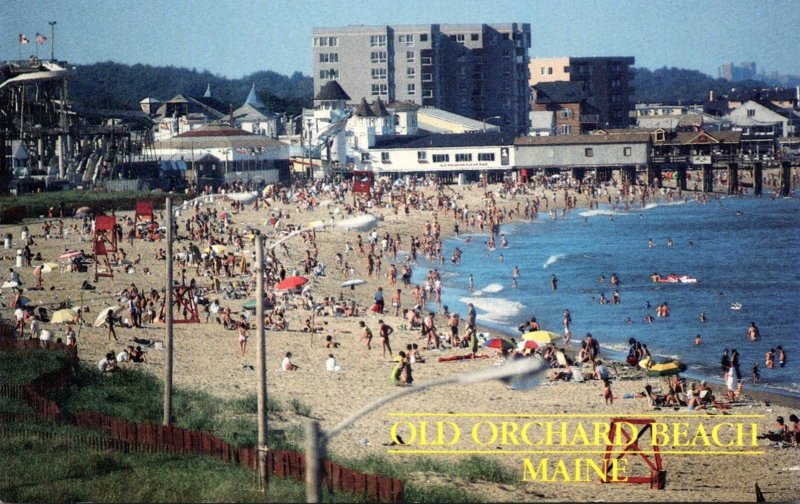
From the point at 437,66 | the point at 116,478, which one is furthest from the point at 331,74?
the point at 116,478

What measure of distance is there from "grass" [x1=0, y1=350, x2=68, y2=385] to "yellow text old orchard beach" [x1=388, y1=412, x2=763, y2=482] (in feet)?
22.1

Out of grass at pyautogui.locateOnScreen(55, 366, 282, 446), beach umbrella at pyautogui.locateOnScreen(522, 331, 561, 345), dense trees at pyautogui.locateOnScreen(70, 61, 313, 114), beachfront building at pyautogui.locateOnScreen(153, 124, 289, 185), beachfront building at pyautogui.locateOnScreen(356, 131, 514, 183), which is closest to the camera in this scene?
grass at pyautogui.locateOnScreen(55, 366, 282, 446)

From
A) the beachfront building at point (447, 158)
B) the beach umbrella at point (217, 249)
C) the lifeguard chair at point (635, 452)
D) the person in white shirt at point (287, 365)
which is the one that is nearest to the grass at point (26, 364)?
the person in white shirt at point (287, 365)

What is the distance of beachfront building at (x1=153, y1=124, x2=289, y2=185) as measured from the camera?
7631 cm

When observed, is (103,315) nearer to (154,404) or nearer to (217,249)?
(154,404)

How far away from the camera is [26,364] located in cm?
2412

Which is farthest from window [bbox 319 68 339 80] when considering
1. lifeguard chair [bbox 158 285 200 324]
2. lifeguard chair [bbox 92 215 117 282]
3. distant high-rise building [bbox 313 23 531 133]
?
lifeguard chair [bbox 158 285 200 324]

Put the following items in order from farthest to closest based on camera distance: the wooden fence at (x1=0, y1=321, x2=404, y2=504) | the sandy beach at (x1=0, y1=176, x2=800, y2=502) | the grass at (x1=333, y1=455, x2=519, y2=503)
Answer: the sandy beach at (x1=0, y1=176, x2=800, y2=502) → the grass at (x1=333, y1=455, x2=519, y2=503) → the wooden fence at (x1=0, y1=321, x2=404, y2=504)

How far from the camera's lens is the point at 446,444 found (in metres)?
22.0

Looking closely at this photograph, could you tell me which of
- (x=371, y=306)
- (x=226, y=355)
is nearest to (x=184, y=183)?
(x=371, y=306)

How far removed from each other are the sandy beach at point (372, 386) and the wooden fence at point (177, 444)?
285 centimetres

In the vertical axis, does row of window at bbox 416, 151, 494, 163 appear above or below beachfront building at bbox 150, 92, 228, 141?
below

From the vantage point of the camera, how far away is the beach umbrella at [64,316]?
30.6m

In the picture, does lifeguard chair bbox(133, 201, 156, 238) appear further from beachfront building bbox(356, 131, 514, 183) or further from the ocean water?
beachfront building bbox(356, 131, 514, 183)
